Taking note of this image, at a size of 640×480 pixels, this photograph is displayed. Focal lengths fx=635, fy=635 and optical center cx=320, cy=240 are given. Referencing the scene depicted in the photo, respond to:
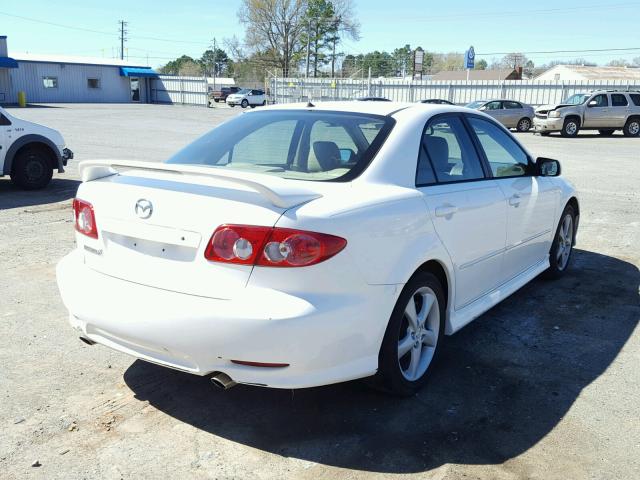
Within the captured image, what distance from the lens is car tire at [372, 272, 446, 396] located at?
3393 mm

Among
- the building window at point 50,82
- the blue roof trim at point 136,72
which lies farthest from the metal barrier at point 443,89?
the building window at point 50,82

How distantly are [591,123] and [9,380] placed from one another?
A: 27501 millimetres

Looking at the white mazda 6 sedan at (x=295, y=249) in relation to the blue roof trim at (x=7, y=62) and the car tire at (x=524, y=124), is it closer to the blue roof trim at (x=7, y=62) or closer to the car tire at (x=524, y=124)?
the car tire at (x=524, y=124)

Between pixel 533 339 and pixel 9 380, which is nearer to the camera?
pixel 9 380

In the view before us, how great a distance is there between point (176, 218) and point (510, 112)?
91.1 feet

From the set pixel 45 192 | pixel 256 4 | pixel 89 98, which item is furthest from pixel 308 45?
pixel 45 192

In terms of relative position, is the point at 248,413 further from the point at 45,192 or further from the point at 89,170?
the point at 45,192

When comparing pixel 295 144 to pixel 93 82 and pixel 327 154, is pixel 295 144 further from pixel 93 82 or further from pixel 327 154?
pixel 93 82

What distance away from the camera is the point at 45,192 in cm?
1051

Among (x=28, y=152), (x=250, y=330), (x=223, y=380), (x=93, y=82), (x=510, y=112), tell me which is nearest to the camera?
(x=250, y=330)

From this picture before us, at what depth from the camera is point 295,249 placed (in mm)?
2889

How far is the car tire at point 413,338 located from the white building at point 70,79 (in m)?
53.4

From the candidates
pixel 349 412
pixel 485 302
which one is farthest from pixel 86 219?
pixel 485 302

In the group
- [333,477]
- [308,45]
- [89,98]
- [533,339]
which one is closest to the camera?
[333,477]
